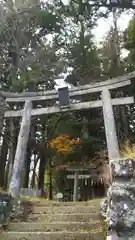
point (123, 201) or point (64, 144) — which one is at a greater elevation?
point (64, 144)

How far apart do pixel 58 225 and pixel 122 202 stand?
100 inches

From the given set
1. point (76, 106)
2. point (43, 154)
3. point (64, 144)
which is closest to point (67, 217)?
point (76, 106)

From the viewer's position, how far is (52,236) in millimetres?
4922

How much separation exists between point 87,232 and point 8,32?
11.2m

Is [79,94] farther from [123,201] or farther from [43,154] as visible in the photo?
[123,201]

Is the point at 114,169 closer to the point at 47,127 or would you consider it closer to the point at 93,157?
the point at 93,157

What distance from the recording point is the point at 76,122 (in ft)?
50.9

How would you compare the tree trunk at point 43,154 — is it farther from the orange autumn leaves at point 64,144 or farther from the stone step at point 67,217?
the stone step at point 67,217

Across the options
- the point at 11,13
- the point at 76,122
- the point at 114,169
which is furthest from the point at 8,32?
the point at 114,169

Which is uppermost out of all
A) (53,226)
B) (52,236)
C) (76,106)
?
(76,106)

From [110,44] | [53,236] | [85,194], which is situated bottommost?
[53,236]

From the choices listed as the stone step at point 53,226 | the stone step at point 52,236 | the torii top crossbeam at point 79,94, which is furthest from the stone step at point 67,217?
the torii top crossbeam at point 79,94

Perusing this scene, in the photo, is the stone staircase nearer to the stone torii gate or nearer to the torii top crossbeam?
the stone torii gate

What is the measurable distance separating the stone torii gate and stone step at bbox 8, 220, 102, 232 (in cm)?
316
